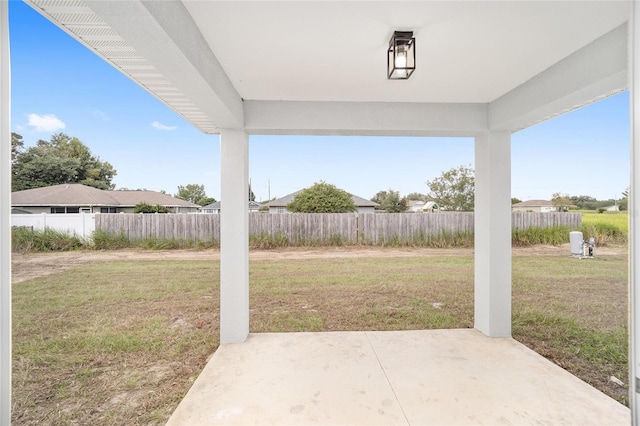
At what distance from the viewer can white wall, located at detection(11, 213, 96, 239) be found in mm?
3882

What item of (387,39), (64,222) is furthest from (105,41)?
(64,222)

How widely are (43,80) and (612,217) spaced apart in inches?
359

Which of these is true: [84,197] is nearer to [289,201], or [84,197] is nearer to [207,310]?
[207,310]

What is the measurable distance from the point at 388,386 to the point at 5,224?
234cm

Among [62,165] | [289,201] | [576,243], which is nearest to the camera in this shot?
[62,165]

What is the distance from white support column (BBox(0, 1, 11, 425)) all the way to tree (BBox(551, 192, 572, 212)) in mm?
7281

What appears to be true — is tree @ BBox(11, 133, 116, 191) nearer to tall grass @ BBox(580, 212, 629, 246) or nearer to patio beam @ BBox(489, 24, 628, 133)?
patio beam @ BBox(489, 24, 628, 133)

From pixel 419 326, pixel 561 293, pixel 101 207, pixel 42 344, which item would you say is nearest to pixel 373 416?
pixel 419 326

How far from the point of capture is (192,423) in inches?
73.3

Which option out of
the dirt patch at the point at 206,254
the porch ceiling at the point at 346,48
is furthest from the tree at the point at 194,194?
the porch ceiling at the point at 346,48

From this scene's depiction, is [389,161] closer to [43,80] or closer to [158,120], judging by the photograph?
[158,120]

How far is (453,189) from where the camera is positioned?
734 cm

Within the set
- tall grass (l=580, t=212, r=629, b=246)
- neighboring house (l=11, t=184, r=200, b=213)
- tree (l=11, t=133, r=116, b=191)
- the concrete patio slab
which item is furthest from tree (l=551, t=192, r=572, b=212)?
tree (l=11, t=133, r=116, b=191)

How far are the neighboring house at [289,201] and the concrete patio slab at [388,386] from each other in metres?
4.09
